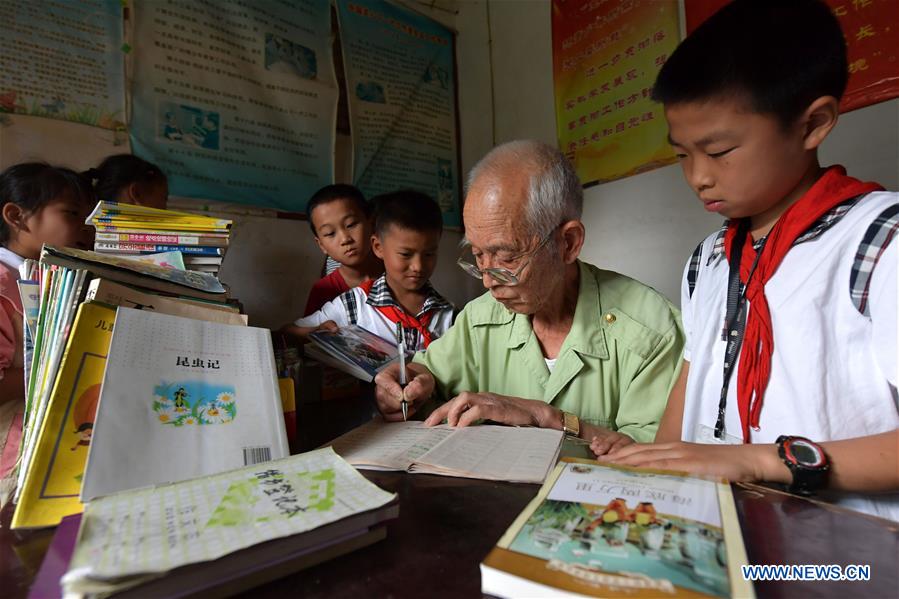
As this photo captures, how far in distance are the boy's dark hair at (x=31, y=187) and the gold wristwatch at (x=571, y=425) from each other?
1.76 meters

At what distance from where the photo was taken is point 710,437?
935 mm

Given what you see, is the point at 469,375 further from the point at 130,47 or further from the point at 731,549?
the point at 130,47

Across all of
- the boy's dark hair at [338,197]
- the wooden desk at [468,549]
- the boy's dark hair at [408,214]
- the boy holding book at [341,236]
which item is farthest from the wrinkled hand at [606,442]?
the boy's dark hair at [338,197]

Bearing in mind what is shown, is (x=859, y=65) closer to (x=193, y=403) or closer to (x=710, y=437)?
(x=710, y=437)

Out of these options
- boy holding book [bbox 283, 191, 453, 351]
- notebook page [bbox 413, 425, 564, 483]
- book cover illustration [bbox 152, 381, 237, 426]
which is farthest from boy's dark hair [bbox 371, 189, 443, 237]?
book cover illustration [bbox 152, 381, 237, 426]

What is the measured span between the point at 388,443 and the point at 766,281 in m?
0.77

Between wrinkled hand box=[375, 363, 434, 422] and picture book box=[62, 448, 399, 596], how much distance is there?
1.79 ft

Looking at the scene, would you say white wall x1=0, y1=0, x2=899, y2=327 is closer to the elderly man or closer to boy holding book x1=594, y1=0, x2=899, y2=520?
the elderly man

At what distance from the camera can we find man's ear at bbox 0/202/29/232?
1.52 m

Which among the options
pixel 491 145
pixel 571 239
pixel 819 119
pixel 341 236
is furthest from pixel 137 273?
pixel 491 145

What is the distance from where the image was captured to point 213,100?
2.29 m

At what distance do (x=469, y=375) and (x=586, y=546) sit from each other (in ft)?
3.27

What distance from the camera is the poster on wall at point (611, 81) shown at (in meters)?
2.25

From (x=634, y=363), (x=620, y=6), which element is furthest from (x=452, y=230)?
(x=634, y=363)
